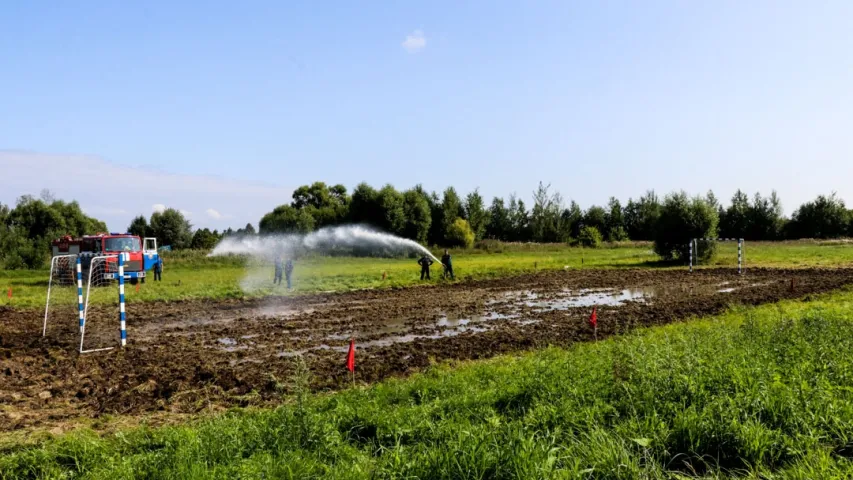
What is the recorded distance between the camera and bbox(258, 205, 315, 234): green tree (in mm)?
66438

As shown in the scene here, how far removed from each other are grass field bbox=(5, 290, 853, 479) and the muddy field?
1.28m

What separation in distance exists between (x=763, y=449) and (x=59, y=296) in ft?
85.2

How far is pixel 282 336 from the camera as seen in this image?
13797mm

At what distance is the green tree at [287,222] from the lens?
218 ft

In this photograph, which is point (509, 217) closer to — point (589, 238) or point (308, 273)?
point (589, 238)

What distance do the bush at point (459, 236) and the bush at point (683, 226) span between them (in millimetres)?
26419

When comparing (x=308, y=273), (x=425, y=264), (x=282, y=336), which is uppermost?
(x=425, y=264)

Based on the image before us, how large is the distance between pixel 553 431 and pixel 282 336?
381 inches

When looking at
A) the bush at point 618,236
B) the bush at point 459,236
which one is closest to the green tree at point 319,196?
the bush at point 459,236

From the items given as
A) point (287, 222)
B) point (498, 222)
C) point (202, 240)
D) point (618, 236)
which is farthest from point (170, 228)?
point (618, 236)

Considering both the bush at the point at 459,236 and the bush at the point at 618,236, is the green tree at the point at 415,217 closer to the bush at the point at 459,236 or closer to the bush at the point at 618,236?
the bush at the point at 459,236

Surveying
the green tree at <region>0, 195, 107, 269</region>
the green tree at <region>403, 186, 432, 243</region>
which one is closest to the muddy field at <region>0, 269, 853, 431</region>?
the green tree at <region>0, 195, 107, 269</region>

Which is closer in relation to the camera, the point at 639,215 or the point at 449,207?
the point at 449,207

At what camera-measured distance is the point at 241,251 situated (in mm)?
49500
